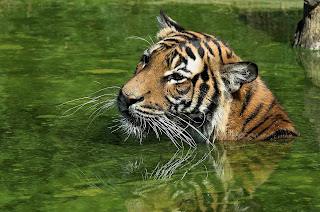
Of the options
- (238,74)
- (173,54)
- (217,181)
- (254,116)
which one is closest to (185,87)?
(173,54)

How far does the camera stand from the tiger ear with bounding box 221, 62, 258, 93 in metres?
4.50

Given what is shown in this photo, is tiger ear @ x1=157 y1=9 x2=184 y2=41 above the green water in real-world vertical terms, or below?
above

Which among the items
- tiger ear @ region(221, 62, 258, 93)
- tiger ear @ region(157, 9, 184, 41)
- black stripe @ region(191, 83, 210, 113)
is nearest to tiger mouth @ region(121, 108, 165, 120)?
black stripe @ region(191, 83, 210, 113)

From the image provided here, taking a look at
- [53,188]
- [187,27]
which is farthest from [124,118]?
[187,27]

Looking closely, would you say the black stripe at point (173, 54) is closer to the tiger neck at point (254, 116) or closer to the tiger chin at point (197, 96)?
the tiger chin at point (197, 96)

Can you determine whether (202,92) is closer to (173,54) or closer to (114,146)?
(173,54)

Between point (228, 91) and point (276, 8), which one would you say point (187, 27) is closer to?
point (276, 8)

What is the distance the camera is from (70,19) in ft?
31.7

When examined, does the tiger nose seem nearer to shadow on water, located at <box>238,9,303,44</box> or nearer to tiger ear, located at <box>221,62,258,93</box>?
tiger ear, located at <box>221,62,258,93</box>

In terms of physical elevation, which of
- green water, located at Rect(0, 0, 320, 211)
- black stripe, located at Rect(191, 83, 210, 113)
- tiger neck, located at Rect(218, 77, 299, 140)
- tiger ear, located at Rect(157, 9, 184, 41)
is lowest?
green water, located at Rect(0, 0, 320, 211)

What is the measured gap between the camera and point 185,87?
4.68 m

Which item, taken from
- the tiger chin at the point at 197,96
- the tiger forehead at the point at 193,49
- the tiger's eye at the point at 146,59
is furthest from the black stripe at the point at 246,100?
the tiger's eye at the point at 146,59

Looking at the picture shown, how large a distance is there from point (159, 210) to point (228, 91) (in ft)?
4.39

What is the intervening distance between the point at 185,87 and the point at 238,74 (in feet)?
1.18
